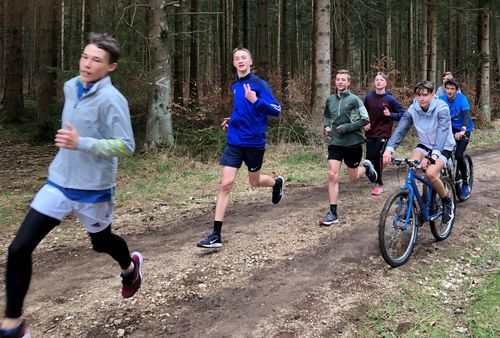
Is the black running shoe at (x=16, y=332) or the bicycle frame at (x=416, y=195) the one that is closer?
the black running shoe at (x=16, y=332)

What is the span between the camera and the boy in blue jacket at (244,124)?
17.3ft

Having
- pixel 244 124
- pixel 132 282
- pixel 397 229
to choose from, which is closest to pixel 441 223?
pixel 397 229

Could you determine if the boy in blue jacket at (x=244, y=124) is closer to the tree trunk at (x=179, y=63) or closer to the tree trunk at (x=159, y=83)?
the tree trunk at (x=159, y=83)

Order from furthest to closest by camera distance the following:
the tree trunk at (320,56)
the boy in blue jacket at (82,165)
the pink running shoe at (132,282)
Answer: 1. the tree trunk at (320,56)
2. the pink running shoe at (132,282)
3. the boy in blue jacket at (82,165)

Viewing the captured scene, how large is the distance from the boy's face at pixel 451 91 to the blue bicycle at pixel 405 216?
2365mm

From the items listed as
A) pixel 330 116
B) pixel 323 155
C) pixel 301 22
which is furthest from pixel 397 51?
pixel 330 116

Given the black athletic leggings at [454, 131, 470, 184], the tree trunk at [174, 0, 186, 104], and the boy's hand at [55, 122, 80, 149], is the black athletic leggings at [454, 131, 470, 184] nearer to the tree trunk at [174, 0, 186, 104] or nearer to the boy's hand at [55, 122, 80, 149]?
the boy's hand at [55, 122, 80, 149]

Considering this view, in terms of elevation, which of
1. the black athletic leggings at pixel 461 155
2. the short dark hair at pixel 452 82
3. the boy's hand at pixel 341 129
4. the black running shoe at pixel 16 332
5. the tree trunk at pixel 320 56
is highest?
the tree trunk at pixel 320 56

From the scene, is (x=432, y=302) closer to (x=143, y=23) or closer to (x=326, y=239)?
(x=326, y=239)

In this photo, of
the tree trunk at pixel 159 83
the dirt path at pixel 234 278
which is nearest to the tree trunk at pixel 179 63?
the tree trunk at pixel 159 83

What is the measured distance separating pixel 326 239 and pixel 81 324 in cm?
326

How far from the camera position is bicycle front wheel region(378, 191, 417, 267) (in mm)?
4891

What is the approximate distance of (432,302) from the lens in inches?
167

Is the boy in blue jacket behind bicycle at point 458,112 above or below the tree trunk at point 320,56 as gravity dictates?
below
